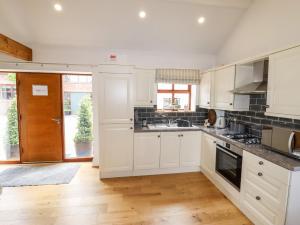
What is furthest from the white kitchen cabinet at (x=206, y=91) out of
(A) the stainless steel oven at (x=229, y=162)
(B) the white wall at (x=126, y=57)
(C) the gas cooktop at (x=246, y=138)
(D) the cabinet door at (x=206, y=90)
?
(A) the stainless steel oven at (x=229, y=162)

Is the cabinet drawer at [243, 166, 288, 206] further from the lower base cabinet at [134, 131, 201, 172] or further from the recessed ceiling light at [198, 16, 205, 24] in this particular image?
the recessed ceiling light at [198, 16, 205, 24]

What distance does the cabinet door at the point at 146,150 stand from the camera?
3.44m

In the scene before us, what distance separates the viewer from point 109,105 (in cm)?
324

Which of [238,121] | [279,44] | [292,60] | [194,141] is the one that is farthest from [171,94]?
[292,60]

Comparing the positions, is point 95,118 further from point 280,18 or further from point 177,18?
point 280,18

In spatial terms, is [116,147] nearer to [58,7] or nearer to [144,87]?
[144,87]

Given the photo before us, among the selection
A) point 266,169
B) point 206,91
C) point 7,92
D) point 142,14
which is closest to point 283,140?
point 266,169

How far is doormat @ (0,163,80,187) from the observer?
316 cm

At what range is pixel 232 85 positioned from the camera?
298 centimetres

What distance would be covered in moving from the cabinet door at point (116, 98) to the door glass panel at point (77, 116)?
1095 millimetres

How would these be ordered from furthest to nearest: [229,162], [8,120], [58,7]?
1. [8,120]
2. [58,7]
3. [229,162]

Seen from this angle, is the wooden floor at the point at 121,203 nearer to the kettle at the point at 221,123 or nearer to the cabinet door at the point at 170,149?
the cabinet door at the point at 170,149

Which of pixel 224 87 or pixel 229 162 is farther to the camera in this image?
pixel 224 87

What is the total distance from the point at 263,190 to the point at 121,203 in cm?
183
